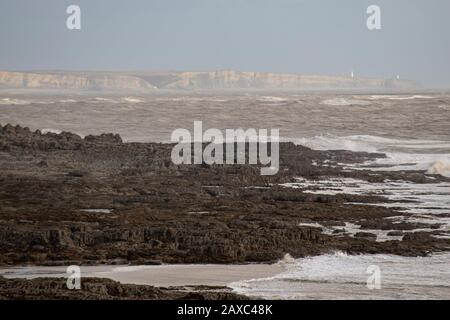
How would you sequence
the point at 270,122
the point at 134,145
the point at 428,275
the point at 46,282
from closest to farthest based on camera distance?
the point at 46,282 < the point at 428,275 < the point at 134,145 < the point at 270,122

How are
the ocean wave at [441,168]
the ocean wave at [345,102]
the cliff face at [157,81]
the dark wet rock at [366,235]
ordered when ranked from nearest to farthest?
the dark wet rock at [366,235] → the ocean wave at [441,168] → the ocean wave at [345,102] → the cliff face at [157,81]

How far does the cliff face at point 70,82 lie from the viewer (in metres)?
149

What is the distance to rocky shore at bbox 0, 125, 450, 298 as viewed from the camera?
1390 centimetres

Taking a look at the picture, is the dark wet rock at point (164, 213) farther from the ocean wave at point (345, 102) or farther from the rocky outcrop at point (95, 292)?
the ocean wave at point (345, 102)

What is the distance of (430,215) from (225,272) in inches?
257

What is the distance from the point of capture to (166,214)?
1731 centimetres

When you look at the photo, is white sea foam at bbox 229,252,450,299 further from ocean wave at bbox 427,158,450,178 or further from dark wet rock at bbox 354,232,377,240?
ocean wave at bbox 427,158,450,178

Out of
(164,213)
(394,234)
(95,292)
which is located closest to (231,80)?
(164,213)

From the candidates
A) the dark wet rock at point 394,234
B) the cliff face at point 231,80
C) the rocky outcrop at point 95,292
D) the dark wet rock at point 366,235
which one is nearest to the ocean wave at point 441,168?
the dark wet rock at point 394,234

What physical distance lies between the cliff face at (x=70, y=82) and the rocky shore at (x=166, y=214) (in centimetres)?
12268

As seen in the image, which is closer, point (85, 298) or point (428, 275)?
point (85, 298)
